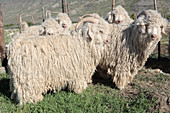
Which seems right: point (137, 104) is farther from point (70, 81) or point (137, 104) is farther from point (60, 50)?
point (60, 50)

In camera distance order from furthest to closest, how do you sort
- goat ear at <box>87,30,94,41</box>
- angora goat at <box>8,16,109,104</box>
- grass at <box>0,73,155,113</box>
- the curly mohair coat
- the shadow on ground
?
1. the shadow on ground
2. goat ear at <box>87,30,94,41</box>
3. the curly mohair coat
4. grass at <box>0,73,155,113</box>
5. angora goat at <box>8,16,109,104</box>

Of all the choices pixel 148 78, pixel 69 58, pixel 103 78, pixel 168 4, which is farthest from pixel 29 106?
pixel 168 4

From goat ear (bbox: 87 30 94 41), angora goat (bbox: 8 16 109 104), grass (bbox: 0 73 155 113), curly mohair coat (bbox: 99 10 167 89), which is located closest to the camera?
angora goat (bbox: 8 16 109 104)

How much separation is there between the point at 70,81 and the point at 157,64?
14.5 feet

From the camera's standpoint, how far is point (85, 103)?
3.63 m

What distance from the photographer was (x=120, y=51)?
4176 mm

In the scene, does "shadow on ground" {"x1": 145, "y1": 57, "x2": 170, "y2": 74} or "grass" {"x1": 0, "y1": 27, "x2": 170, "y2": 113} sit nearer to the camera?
"grass" {"x1": 0, "y1": 27, "x2": 170, "y2": 113}

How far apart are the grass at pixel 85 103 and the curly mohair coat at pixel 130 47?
0.59 meters

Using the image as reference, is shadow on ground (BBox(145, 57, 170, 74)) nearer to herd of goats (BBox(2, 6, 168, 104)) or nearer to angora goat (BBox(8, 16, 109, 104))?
herd of goats (BBox(2, 6, 168, 104))

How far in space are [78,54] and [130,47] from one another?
50.3 inches

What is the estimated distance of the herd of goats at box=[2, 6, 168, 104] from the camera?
3.37 m

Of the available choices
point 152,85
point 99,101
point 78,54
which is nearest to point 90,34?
point 78,54

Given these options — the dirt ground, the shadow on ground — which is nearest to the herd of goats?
the dirt ground

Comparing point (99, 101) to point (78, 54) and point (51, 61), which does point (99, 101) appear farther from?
point (51, 61)
